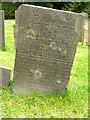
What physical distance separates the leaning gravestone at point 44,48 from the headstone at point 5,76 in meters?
0.22

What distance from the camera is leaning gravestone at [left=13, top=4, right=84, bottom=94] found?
294 centimetres

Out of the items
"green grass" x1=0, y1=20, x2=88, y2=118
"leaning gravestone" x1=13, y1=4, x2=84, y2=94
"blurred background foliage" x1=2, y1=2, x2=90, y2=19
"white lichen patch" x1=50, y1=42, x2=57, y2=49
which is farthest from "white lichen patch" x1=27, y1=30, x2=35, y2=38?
"blurred background foliage" x1=2, y1=2, x2=90, y2=19

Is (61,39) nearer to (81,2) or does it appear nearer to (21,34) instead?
(21,34)

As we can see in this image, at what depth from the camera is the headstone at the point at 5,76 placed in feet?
11.0

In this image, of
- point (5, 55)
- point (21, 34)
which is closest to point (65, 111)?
point (21, 34)

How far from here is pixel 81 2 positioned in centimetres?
2016

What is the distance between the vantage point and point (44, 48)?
3.08m

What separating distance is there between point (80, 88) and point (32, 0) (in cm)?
1805

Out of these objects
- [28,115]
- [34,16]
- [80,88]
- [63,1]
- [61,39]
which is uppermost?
[63,1]

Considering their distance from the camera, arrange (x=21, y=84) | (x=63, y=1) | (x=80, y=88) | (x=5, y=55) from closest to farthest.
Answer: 1. (x=21, y=84)
2. (x=80, y=88)
3. (x=5, y=55)
4. (x=63, y=1)

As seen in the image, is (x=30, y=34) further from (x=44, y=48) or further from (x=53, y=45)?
(x=53, y=45)

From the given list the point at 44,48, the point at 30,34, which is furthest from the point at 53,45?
the point at 30,34

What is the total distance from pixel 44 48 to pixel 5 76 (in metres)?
1.00

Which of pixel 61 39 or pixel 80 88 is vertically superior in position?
pixel 61 39
